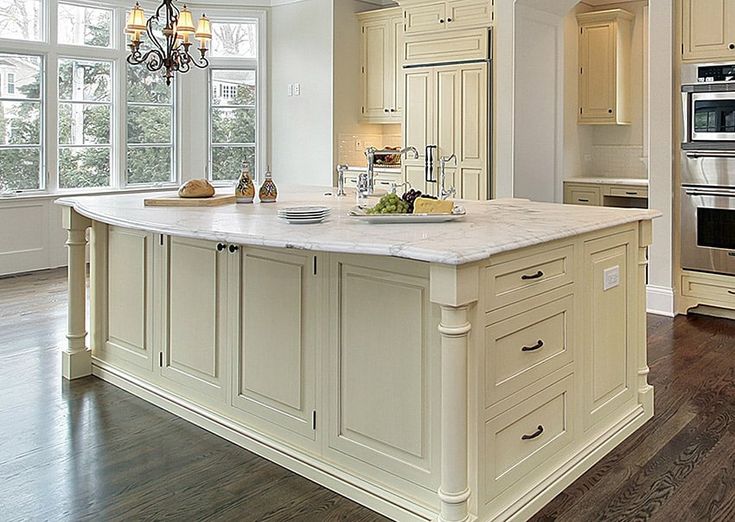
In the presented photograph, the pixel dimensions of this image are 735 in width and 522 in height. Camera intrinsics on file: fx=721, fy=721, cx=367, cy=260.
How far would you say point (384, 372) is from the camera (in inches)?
94.9

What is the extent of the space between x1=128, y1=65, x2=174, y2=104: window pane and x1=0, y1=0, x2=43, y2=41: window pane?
968mm

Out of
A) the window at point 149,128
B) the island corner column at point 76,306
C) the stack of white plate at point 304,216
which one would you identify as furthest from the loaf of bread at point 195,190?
the window at point 149,128

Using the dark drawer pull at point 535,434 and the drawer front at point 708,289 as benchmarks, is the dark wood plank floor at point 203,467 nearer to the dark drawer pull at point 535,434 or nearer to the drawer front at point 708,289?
A: the dark drawer pull at point 535,434

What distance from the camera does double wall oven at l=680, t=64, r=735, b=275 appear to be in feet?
15.7

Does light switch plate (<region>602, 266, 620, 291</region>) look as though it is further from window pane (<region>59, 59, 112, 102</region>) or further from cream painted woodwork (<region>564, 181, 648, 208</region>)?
window pane (<region>59, 59, 112, 102</region>)

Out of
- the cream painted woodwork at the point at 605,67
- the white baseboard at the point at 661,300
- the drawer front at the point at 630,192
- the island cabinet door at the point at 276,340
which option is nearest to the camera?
the island cabinet door at the point at 276,340

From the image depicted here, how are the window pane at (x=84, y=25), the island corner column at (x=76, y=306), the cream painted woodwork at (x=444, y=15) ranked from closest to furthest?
the island corner column at (x=76, y=306), the cream painted woodwork at (x=444, y=15), the window pane at (x=84, y=25)

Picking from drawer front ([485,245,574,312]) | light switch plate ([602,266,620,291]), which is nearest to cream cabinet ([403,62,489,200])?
light switch plate ([602,266,620,291])

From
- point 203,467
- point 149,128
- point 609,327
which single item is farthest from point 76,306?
point 149,128

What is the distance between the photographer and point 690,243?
512 centimetres

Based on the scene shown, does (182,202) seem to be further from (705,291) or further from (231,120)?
(231,120)

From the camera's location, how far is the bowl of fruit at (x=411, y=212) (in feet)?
8.87

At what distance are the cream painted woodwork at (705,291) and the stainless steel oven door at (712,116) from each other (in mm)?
966

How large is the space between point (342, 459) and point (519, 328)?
784mm
